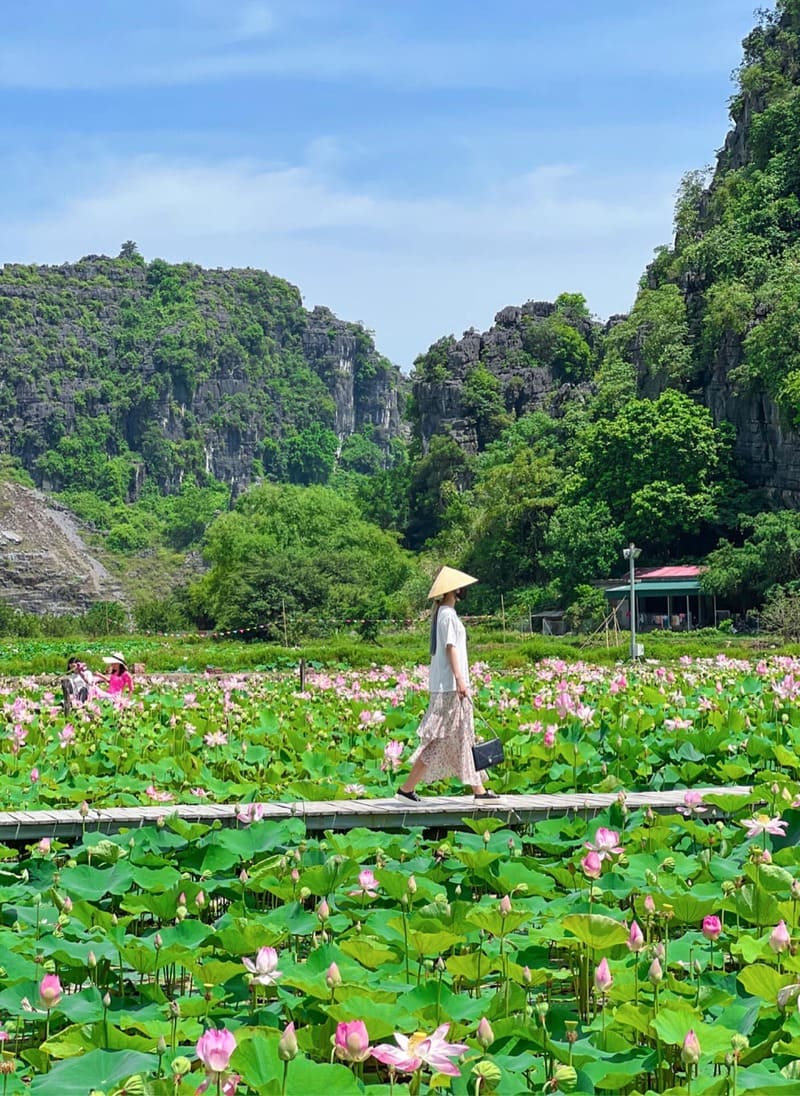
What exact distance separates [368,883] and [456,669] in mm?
2847

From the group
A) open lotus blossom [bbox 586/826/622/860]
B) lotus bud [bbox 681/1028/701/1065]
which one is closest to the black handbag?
open lotus blossom [bbox 586/826/622/860]

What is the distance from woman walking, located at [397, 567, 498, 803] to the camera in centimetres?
680

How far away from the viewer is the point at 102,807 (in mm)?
6516

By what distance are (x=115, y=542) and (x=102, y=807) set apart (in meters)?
112

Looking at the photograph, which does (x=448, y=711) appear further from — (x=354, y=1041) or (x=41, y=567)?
(x=41, y=567)

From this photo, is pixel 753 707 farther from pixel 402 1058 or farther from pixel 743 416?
pixel 743 416

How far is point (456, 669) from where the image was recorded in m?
6.86

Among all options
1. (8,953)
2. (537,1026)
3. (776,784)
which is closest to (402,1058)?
(537,1026)

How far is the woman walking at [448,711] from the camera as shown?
268 inches

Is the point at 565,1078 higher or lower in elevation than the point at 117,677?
lower

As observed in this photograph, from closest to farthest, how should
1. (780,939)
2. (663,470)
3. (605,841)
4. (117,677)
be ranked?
(780,939), (605,841), (117,677), (663,470)

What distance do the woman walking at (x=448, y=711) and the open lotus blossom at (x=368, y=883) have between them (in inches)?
97.3

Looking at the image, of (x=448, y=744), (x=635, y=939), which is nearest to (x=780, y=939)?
(x=635, y=939)

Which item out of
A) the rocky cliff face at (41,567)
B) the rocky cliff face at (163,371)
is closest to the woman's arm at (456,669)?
the rocky cliff face at (41,567)
